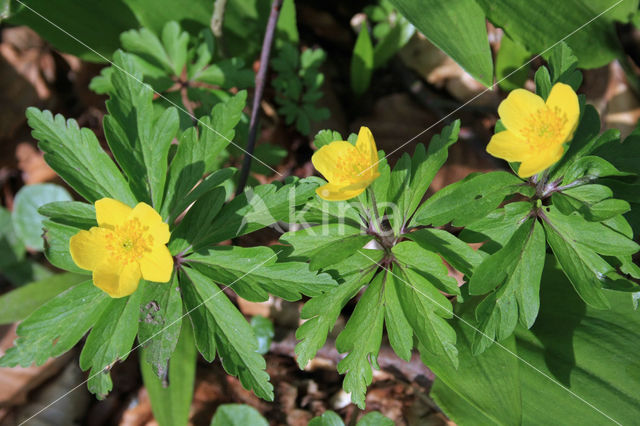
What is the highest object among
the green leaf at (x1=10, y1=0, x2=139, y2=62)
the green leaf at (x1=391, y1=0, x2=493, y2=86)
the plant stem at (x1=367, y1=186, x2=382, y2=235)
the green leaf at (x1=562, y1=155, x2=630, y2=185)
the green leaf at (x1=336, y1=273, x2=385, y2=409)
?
the green leaf at (x1=10, y1=0, x2=139, y2=62)

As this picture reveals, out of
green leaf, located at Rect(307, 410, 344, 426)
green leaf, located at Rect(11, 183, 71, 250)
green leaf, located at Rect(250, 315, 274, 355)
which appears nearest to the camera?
green leaf, located at Rect(307, 410, 344, 426)

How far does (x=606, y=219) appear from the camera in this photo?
1.19 m

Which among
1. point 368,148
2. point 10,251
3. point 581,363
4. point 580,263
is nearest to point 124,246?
point 368,148

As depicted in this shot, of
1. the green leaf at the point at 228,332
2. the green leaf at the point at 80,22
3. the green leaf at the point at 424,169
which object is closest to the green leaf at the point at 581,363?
the green leaf at the point at 424,169

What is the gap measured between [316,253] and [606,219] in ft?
2.31

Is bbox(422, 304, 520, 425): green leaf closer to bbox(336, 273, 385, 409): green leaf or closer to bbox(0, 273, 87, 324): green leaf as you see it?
bbox(336, 273, 385, 409): green leaf

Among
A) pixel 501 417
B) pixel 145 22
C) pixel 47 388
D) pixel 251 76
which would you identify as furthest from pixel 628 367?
pixel 47 388

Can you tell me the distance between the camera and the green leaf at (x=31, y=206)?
2.31m

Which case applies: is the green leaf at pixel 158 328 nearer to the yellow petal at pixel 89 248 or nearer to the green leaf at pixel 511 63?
the yellow petal at pixel 89 248

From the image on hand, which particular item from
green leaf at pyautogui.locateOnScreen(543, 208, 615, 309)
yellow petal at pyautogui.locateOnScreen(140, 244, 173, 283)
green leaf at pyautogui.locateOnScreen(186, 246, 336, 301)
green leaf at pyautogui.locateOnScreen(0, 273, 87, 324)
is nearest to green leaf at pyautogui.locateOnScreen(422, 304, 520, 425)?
green leaf at pyautogui.locateOnScreen(543, 208, 615, 309)

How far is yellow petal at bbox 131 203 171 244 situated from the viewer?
118 centimetres

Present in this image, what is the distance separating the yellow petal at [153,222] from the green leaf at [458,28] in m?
0.94

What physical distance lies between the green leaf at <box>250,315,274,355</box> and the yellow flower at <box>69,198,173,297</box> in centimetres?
94

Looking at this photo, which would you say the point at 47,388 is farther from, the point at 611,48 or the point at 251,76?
the point at 611,48
